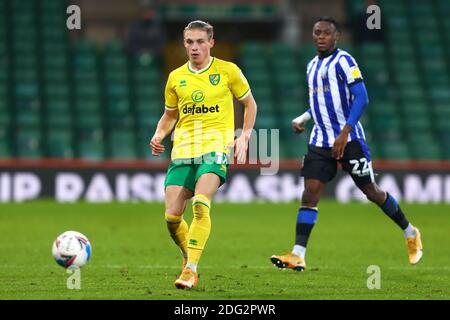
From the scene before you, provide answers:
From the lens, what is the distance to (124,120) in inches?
795

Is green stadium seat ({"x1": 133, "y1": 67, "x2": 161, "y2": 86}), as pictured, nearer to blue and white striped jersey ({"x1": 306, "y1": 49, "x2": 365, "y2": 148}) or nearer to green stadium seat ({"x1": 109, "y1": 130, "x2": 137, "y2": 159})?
green stadium seat ({"x1": 109, "y1": 130, "x2": 137, "y2": 159})

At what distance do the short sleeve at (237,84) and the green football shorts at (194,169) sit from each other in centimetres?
56

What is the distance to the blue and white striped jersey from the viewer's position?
30.8 ft

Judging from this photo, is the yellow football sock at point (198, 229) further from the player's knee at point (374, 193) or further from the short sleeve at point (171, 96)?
the player's knee at point (374, 193)

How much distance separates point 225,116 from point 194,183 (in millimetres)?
623

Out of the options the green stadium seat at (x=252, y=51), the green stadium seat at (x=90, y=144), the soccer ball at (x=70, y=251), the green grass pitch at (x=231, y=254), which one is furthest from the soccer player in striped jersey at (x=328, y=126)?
the green stadium seat at (x=252, y=51)

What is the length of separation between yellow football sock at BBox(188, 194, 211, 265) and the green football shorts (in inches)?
11.2

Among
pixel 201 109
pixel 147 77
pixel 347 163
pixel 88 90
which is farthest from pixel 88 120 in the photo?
pixel 201 109

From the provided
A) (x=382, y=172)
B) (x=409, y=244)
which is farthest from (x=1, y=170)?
(x=409, y=244)

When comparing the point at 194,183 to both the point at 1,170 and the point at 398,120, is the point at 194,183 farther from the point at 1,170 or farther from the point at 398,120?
the point at 398,120

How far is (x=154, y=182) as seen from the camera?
60.4 feet

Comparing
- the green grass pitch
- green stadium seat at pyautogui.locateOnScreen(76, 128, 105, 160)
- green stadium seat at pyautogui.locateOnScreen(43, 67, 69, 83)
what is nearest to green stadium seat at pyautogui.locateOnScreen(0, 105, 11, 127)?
green stadium seat at pyautogui.locateOnScreen(43, 67, 69, 83)

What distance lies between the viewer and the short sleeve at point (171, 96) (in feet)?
28.0

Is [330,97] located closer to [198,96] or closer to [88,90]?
[198,96]
